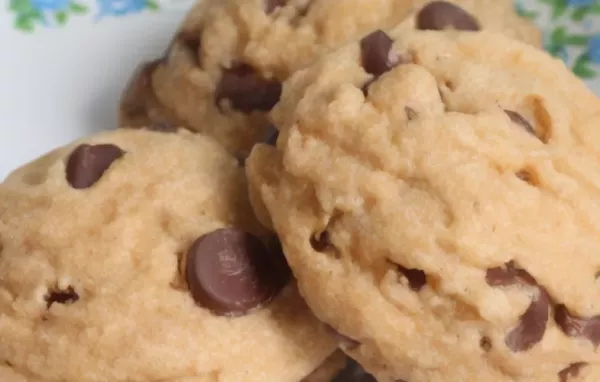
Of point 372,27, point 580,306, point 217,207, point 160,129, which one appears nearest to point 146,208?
point 217,207

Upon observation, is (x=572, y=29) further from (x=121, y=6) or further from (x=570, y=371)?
(x=121, y=6)

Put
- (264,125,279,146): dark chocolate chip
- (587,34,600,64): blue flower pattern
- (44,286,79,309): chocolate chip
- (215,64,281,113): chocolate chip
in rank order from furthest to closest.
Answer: (587,34,600,64): blue flower pattern
(215,64,281,113): chocolate chip
(264,125,279,146): dark chocolate chip
(44,286,79,309): chocolate chip

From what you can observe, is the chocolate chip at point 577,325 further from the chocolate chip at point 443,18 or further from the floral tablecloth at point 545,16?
the floral tablecloth at point 545,16

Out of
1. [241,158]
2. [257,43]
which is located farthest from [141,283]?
[257,43]

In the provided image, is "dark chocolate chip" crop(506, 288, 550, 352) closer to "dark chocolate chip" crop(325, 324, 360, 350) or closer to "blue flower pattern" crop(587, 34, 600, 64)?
"dark chocolate chip" crop(325, 324, 360, 350)

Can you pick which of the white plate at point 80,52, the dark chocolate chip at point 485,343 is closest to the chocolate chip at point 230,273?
the dark chocolate chip at point 485,343

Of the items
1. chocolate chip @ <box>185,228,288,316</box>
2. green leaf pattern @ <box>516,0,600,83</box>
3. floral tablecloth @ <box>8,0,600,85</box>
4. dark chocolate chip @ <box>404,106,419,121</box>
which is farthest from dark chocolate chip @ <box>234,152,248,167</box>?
green leaf pattern @ <box>516,0,600,83</box>

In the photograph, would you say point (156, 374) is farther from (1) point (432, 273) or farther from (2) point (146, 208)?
(1) point (432, 273)
